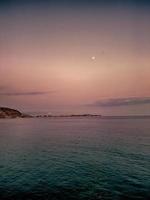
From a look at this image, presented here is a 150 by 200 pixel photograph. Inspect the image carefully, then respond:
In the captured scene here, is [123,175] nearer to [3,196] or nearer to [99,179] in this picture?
[99,179]

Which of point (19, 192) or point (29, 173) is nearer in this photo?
point (19, 192)

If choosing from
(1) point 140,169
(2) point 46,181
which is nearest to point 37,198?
(2) point 46,181

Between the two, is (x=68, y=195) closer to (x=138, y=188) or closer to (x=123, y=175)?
(x=138, y=188)

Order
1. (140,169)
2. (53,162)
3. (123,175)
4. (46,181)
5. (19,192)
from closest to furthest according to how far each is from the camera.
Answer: (19,192) → (46,181) → (123,175) → (140,169) → (53,162)

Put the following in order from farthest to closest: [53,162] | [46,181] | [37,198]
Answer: [53,162] < [46,181] < [37,198]

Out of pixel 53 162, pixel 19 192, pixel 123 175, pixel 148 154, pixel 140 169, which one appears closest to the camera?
pixel 19 192

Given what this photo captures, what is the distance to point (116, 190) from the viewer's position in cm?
2742

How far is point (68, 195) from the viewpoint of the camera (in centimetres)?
2605

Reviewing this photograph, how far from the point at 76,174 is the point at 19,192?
9.71 metres

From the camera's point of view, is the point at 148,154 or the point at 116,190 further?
the point at 148,154

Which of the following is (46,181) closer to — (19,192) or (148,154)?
(19,192)

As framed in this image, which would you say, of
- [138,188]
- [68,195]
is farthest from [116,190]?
[68,195]

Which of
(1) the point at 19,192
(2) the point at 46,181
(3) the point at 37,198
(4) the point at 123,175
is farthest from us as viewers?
(4) the point at 123,175

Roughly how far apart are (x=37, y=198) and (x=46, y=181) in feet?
21.0
